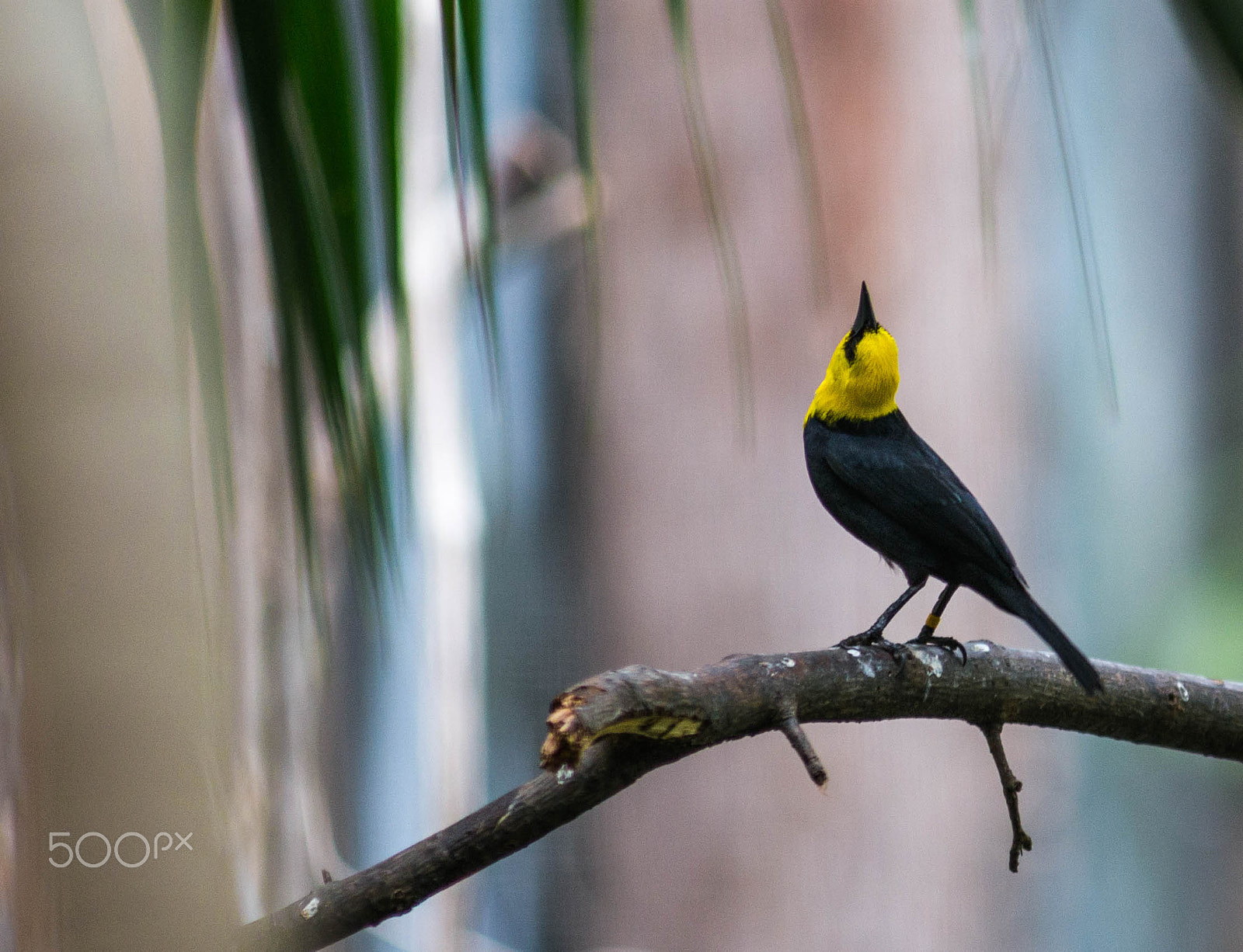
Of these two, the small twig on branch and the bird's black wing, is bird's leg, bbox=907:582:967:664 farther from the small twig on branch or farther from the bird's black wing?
the small twig on branch

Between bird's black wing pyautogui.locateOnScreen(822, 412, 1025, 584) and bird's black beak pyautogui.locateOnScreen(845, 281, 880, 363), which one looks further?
bird's black beak pyautogui.locateOnScreen(845, 281, 880, 363)

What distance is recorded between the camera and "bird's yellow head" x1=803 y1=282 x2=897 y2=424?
2.68 metres

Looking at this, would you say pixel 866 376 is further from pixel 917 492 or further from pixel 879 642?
pixel 879 642

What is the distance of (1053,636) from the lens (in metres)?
2.03

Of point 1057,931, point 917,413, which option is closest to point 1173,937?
point 1057,931

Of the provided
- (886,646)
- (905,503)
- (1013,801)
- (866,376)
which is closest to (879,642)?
(886,646)

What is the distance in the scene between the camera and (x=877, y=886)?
14.2 ft

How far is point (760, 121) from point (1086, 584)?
290cm

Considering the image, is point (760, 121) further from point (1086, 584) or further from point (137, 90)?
point (137, 90)

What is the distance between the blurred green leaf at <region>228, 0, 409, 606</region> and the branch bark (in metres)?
0.63

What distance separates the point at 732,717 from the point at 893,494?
3.65 feet

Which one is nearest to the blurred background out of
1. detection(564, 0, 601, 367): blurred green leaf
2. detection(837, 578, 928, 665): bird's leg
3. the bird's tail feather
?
detection(837, 578, 928, 665): bird's leg

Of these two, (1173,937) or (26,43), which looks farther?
(1173,937)

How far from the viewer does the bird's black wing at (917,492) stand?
2357 mm
